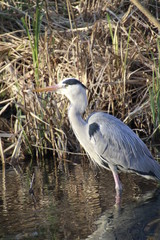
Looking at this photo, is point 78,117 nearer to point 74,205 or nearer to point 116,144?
point 116,144

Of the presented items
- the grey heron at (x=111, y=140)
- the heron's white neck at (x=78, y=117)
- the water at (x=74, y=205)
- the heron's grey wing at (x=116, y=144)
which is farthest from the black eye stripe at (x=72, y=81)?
the water at (x=74, y=205)

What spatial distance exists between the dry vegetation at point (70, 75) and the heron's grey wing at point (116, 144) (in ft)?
3.66

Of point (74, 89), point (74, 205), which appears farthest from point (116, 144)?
point (74, 205)

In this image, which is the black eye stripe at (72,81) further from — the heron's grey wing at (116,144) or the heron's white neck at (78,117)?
the heron's grey wing at (116,144)

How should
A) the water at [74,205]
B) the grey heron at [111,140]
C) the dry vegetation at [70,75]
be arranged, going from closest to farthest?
the water at [74,205] < the grey heron at [111,140] < the dry vegetation at [70,75]

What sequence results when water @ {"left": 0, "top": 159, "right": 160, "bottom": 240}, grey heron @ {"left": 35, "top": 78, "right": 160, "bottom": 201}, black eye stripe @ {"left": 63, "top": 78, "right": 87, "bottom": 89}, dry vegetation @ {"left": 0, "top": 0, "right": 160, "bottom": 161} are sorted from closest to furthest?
water @ {"left": 0, "top": 159, "right": 160, "bottom": 240} < grey heron @ {"left": 35, "top": 78, "right": 160, "bottom": 201} < black eye stripe @ {"left": 63, "top": 78, "right": 87, "bottom": 89} < dry vegetation @ {"left": 0, "top": 0, "right": 160, "bottom": 161}

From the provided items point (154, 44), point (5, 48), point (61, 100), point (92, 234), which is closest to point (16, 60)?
point (5, 48)

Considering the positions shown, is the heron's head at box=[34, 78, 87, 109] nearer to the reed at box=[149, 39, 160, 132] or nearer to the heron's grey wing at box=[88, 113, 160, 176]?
the heron's grey wing at box=[88, 113, 160, 176]

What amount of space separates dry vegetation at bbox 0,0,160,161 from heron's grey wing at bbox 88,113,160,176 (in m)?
1.11

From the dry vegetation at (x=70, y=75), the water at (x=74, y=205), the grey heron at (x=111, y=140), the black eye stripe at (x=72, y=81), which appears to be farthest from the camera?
the dry vegetation at (x=70, y=75)

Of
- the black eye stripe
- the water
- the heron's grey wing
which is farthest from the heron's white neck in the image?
the water

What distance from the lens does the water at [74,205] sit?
15.4 feet

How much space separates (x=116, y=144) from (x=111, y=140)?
0.07 m

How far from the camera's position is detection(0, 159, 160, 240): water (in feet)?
15.4
